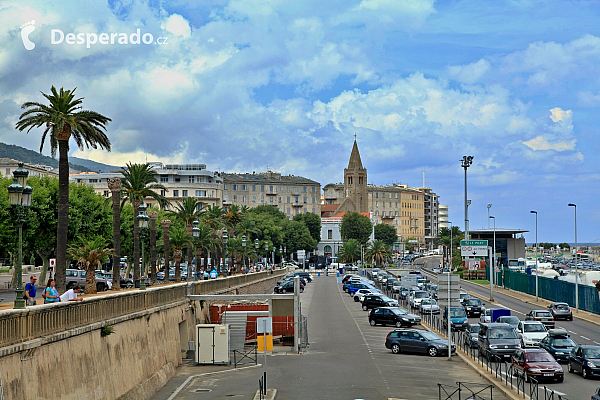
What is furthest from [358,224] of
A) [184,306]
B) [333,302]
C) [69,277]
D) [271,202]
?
[184,306]

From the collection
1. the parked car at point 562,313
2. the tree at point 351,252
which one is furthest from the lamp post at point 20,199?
the tree at point 351,252

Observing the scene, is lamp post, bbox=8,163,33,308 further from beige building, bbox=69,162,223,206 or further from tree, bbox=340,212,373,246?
tree, bbox=340,212,373,246

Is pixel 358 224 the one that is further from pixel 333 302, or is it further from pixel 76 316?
pixel 76 316

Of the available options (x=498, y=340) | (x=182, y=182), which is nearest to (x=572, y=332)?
(x=498, y=340)

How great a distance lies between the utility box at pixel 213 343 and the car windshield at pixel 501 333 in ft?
41.5

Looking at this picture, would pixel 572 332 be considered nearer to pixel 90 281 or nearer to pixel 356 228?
pixel 90 281

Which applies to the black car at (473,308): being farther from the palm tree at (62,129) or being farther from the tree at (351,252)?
the tree at (351,252)

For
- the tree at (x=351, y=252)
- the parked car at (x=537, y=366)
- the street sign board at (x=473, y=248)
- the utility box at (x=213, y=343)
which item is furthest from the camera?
the tree at (x=351, y=252)

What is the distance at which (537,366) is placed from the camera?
27312mm

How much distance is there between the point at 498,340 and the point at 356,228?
509 ft

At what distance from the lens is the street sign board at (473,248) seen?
222 feet

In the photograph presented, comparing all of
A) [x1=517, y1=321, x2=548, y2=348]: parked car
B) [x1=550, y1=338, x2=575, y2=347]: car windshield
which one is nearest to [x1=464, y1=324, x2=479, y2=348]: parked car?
[x1=517, y1=321, x2=548, y2=348]: parked car

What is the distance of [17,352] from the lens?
16828 millimetres

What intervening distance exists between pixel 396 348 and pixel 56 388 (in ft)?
71.2
